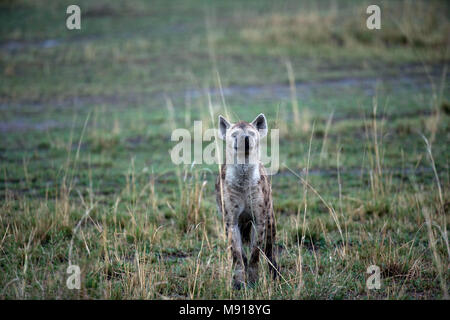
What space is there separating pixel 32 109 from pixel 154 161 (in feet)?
16.6

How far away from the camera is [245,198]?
4.00 metres

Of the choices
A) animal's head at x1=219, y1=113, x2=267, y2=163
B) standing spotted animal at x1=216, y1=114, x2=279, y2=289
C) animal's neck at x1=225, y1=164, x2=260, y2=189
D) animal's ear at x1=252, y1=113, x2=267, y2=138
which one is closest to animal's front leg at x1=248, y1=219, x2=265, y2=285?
standing spotted animal at x1=216, y1=114, x2=279, y2=289

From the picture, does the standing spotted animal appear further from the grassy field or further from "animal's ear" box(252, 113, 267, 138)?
the grassy field

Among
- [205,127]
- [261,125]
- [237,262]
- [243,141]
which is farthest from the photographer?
[205,127]

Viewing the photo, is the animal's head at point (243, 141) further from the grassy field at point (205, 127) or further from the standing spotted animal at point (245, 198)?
the grassy field at point (205, 127)

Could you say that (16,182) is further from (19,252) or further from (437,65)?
(437,65)

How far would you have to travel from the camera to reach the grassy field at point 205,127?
4.12m

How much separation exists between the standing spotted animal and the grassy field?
0.57 feet

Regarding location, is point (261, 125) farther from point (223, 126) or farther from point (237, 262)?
point (237, 262)

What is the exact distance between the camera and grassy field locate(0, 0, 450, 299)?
4121 mm

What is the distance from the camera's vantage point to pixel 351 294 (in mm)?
3891

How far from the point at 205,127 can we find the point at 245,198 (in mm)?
5342

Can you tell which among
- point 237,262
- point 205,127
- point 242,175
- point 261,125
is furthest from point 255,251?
point 205,127

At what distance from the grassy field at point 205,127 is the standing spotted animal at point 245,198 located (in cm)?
17
